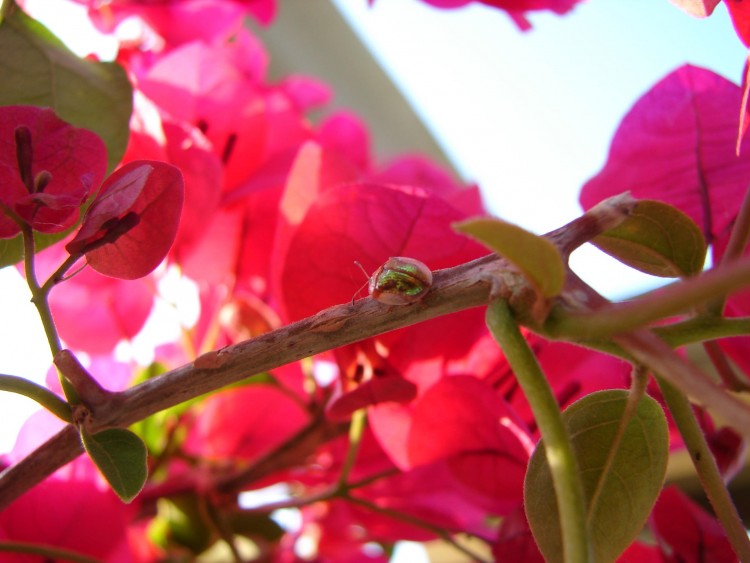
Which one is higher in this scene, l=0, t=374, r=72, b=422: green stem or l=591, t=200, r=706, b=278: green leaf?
l=0, t=374, r=72, b=422: green stem

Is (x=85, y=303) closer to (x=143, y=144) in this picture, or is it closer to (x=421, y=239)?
(x=143, y=144)

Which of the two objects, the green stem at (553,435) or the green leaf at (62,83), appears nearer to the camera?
the green stem at (553,435)

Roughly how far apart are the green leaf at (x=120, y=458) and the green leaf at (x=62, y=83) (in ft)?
0.42

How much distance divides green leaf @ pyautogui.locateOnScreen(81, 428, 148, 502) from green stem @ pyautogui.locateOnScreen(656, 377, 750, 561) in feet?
0.49

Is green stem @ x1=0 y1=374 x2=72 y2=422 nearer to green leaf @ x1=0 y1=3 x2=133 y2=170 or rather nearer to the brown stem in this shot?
the brown stem

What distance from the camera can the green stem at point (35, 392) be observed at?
0.21 meters

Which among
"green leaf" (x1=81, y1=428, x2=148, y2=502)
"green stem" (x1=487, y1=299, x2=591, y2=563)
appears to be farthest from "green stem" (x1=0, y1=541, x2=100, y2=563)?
"green stem" (x1=487, y1=299, x2=591, y2=563)

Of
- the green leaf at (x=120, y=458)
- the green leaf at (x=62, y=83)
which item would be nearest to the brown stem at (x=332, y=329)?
the green leaf at (x=120, y=458)

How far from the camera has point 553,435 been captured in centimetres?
16

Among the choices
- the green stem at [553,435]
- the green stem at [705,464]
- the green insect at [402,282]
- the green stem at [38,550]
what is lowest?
the green stem at [705,464]

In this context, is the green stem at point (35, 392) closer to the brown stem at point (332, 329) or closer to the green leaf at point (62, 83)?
the brown stem at point (332, 329)

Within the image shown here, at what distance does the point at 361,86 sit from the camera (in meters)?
1.82

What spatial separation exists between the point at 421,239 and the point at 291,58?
1.41 meters

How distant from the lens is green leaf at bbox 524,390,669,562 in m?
0.20
